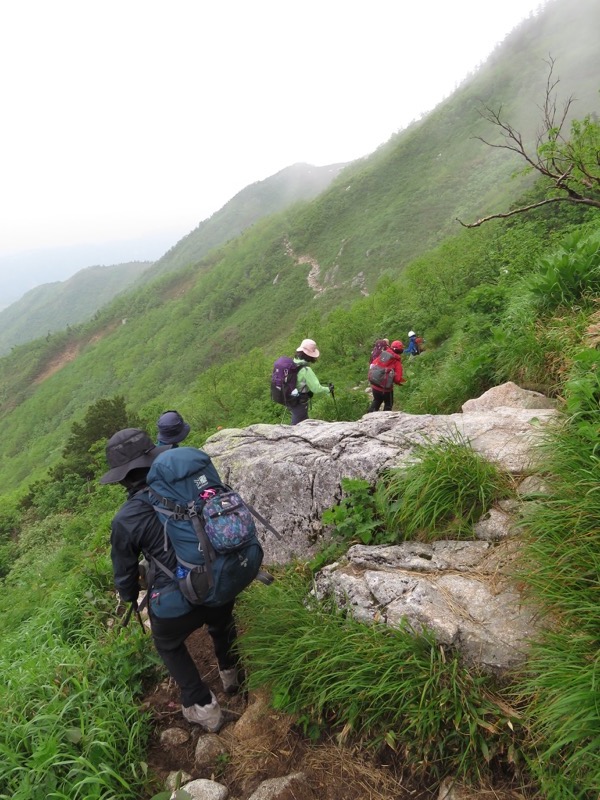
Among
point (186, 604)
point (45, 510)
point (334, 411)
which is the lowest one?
point (45, 510)

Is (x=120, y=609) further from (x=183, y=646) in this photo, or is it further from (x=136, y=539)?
(x=136, y=539)

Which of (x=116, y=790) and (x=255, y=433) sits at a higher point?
(x=255, y=433)

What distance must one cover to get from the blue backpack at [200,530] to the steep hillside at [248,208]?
149766 mm

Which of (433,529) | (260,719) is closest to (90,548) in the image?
(260,719)

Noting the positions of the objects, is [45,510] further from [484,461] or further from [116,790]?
[484,461]

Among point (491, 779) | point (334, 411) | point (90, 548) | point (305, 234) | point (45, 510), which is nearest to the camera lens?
point (491, 779)

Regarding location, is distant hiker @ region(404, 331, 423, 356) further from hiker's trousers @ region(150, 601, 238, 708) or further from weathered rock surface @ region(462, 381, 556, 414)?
hiker's trousers @ region(150, 601, 238, 708)

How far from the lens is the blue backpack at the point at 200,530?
2.81 meters

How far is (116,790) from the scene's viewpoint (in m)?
2.63

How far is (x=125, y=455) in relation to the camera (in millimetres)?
3113

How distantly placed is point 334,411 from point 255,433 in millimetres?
3040

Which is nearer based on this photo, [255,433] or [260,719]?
→ [260,719]

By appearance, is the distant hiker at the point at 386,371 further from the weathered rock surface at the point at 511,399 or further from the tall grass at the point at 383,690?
the tall grass at the point at 383,690

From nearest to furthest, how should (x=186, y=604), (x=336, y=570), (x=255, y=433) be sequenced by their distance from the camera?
(x=186, y=604) < (x=336, y=570) < (x=255, y=433)
